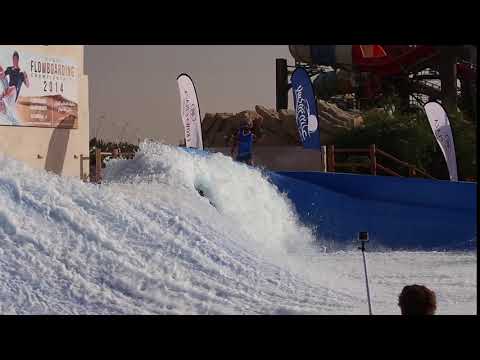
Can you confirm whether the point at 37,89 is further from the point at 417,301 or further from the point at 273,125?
the point at 417,301

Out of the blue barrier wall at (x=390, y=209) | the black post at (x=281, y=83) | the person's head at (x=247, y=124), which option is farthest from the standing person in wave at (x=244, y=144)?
the black post at (x=281, y=83)

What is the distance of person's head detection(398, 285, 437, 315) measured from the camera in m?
3.18

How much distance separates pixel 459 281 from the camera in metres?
7.86

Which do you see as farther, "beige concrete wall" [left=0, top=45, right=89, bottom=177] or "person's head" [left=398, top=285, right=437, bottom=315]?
"beige concrete wall" [left=0, top=45, right=89, bottom=177]

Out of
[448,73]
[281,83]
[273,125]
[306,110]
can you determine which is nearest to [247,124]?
[306,110]

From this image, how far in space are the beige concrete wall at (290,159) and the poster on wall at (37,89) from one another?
150 inches

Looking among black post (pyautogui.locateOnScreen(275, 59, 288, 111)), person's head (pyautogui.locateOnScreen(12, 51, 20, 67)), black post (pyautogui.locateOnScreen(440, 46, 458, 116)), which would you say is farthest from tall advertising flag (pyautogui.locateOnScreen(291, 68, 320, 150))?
black post (pyautogui.locateOnScreen(275, 59, 288, 111))

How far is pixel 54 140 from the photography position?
43.8 ft

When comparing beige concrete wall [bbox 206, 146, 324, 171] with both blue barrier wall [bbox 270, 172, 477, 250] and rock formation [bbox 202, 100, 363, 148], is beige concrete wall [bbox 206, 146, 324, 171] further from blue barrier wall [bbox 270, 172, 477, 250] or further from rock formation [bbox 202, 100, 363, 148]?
rock formation [bbox 202, 100, 363, 148]

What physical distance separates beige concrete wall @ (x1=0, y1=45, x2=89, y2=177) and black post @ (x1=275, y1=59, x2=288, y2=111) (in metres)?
14.4
